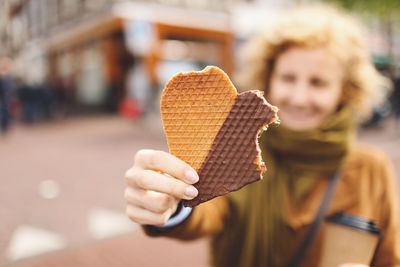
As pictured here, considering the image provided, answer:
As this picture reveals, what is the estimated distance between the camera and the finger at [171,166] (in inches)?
44.4

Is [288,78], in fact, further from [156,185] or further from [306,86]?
[156,185]

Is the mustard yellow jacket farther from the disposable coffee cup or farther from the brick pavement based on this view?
the brick pavement

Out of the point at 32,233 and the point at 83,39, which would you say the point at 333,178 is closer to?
the point at 32,233

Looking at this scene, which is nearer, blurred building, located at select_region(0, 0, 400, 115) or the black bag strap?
the black bag strap

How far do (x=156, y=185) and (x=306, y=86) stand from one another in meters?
1.11

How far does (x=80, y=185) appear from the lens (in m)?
6.12

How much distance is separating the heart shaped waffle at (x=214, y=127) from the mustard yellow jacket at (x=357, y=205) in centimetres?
50

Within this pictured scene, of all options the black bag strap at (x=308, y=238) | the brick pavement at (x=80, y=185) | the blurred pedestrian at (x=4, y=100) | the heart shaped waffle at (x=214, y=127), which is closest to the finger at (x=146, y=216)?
the heart shaped waffle at (x=214, y=127)

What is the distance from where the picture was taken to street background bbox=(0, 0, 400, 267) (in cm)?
407

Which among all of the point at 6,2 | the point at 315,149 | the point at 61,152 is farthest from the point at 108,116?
the point at 6,2

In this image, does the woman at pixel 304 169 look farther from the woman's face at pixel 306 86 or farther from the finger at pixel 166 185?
the finger at pixel 166 185

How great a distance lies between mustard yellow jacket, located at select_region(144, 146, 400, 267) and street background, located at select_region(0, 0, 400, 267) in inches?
46.2

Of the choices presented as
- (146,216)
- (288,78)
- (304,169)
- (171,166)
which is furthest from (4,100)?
(171,166)

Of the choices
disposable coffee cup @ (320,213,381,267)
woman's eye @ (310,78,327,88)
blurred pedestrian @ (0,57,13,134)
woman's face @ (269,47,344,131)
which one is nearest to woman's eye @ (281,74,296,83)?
woman's face @ (269,47,344,131)
